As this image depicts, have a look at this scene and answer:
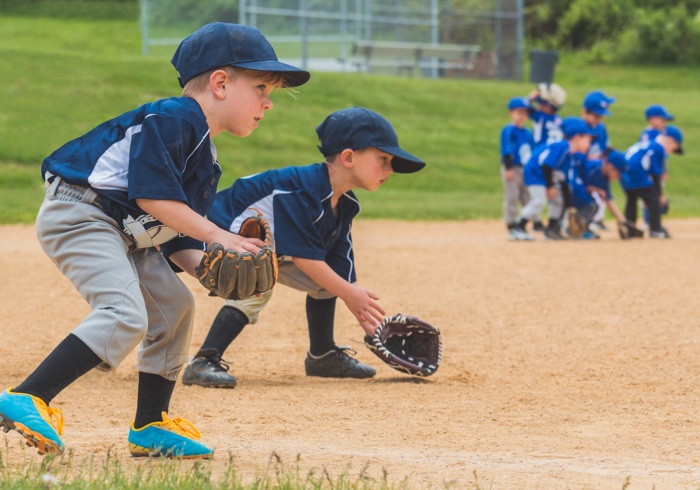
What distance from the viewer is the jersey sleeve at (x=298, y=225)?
438cm

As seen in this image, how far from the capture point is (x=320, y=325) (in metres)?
4.96

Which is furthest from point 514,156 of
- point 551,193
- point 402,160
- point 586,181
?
point 402,160

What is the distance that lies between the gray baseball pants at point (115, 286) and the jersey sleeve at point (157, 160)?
0.75ft

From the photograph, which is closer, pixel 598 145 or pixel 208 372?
pixel 208 372

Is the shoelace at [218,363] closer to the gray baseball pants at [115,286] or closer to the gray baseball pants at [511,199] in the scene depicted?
the gray baseball pants at [115,286]

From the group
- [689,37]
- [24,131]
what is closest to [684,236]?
[24,131]

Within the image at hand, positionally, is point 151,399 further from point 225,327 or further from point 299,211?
point 225,327

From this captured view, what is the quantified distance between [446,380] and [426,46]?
2178 cm

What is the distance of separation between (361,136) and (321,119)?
14.5 m

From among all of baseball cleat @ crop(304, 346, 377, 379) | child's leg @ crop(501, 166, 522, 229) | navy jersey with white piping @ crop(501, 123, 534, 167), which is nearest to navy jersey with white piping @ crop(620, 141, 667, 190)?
navy jersey with white piping @ crop(501, 123, 534, 167)

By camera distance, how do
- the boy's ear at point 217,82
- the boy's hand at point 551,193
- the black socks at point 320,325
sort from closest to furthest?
the boy's ear at point 217,82 < the black socks at point 320,325 < the boy's hand at point 551,193

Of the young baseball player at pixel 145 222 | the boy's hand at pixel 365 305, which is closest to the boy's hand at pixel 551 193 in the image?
the boy's hand at pixel 365 305

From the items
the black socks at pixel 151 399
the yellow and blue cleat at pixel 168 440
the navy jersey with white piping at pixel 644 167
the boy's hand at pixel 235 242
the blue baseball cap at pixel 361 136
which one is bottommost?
the navy jersey with white piping at pixel 644 167

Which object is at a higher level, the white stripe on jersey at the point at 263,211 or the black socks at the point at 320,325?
the white stripe on jersey at the point at 263,211
